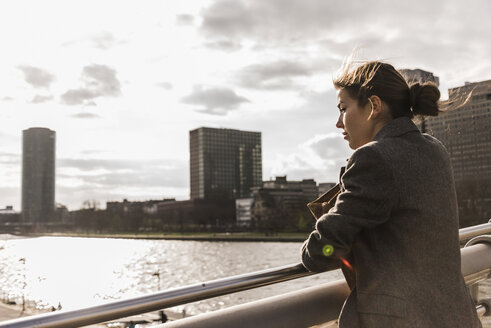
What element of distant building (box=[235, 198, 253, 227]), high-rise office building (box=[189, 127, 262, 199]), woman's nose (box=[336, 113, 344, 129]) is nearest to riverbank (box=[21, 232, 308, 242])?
distant building (box=[235, 198, 253, 227])

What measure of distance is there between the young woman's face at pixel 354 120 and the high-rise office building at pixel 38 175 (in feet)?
445

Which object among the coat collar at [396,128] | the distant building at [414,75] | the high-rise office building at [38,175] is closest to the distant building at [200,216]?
the high-rise office building at [38,175]

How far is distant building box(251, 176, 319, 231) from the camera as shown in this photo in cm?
9519

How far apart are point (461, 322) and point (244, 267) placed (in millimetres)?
61471

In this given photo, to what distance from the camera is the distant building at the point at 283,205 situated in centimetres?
9519

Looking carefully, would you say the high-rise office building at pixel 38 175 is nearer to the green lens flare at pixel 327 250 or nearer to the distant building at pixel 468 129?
the distant building at pixel 468 129

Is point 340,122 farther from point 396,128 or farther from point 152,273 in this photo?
point 152,273

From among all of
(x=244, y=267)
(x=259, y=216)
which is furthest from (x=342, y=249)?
(x=259, y=216)

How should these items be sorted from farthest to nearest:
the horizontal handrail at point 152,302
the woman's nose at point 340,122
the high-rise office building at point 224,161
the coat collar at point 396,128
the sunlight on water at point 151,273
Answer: the high-rise office building at point 224,161 → the sunlight on water at point 151,273 → the woman's nose at point 340,122 → the coat collar at point 396,128 → the horizontal handrail at point 152,302

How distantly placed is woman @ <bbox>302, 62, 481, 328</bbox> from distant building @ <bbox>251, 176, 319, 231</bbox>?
84.5m

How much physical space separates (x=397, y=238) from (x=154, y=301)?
0.72m

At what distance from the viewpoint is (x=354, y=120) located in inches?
69.3

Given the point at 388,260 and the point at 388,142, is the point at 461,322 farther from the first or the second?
the point at 388,142

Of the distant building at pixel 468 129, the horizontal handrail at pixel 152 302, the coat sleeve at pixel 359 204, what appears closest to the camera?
the horizontal handrail at pixel 152 302
